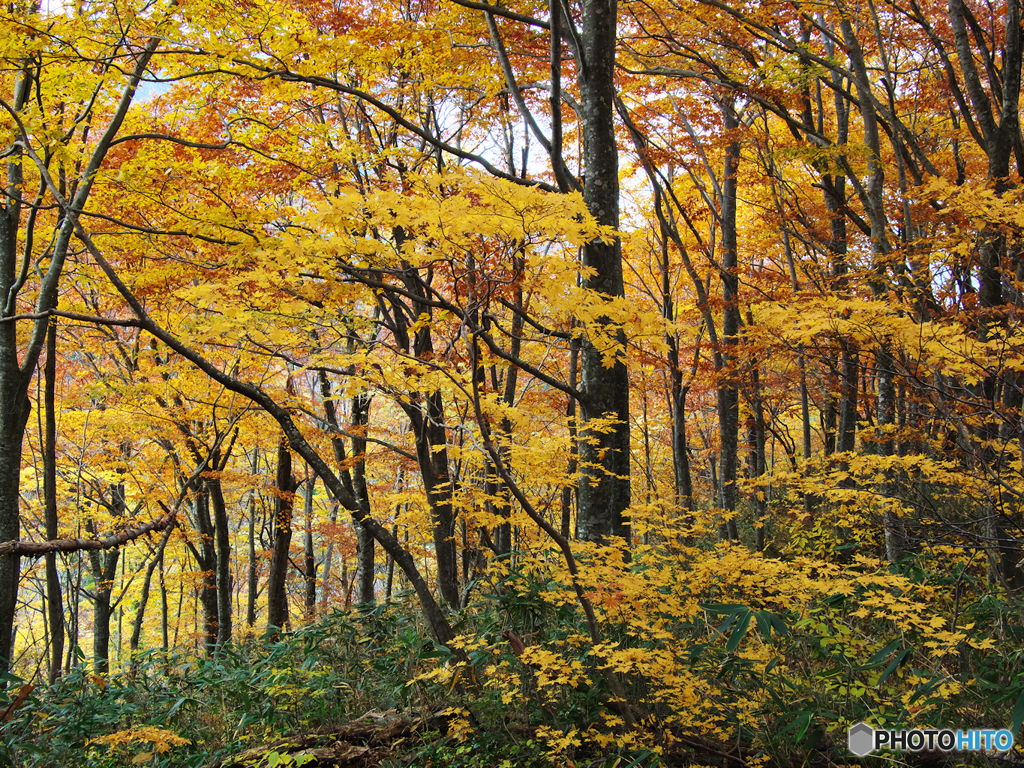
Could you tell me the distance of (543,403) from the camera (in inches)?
406

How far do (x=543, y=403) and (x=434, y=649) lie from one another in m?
6.49

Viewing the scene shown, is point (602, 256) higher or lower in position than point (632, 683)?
higher

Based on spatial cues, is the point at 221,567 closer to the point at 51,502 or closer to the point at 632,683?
the point at 51,502

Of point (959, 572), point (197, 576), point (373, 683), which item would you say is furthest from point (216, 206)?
point (959, 572)

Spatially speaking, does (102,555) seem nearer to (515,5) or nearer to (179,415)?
(179,415)

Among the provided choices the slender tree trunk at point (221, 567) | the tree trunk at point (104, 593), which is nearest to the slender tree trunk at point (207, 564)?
the slender tree trunk at point (221, 567)

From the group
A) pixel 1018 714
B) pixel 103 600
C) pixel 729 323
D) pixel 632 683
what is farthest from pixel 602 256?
pixel 103 600

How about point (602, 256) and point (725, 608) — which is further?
point (602, 256)

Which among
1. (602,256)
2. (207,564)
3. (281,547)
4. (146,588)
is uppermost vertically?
(602,256)

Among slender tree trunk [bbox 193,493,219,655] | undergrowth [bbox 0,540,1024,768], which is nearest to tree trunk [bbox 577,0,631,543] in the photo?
undergrowth [bbox 0,540,1024,768]
